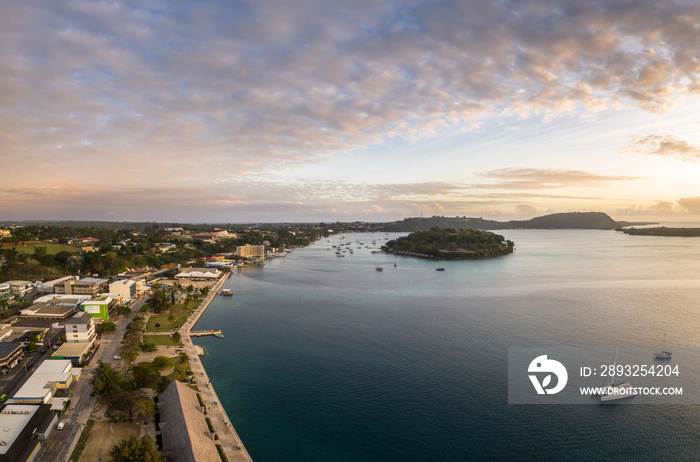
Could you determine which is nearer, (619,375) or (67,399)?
(67,399)

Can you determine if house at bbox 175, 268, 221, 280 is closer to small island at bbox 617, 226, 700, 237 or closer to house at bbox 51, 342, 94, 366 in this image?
house at bbox 51, 342, 94, 366

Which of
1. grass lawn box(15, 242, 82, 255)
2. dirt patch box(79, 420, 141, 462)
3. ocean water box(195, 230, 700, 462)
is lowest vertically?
ocean water box(195, 230, 700, 462)

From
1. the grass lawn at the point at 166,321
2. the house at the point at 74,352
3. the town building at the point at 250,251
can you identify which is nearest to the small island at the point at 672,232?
the town building at the point at 250,251

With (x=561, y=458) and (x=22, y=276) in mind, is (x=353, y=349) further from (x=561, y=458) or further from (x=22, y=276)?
(x=22, y=276)

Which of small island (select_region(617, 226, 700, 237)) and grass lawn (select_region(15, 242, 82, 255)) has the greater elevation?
small island (select_region(617, 226, 700, 237))

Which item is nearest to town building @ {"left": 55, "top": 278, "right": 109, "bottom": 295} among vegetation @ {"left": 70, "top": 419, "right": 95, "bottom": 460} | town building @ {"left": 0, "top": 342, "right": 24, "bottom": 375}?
town building @ {"left": 0, "top": 342, "right": 24, "bottom": 375}

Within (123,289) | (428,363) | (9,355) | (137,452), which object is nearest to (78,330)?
(9,355)

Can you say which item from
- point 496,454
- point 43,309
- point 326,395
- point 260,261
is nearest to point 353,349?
point 326,395
